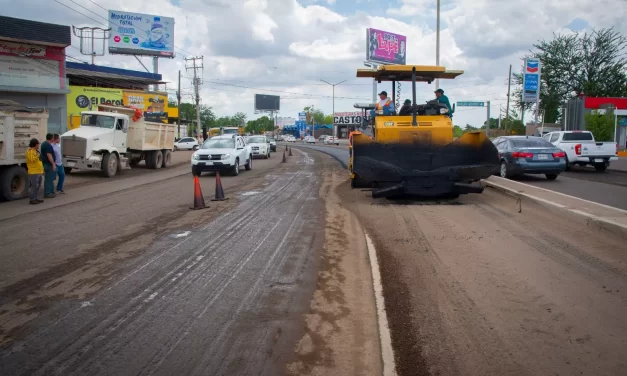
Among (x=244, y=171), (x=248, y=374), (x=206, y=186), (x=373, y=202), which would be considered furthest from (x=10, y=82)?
(x=248, y=374)

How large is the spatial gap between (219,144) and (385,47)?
1815 inches

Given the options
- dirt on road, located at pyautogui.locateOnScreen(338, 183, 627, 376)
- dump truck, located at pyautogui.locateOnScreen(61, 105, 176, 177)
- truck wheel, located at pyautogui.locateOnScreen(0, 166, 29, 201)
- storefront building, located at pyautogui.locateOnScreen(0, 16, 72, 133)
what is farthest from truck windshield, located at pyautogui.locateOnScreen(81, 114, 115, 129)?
dirt on road, located at pyautogui.locateOnScreen(338, 183, 627, 376)

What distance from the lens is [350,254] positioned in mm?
7305

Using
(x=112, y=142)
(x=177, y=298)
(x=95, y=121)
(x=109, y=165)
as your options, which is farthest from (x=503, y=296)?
(x=95, y=121)

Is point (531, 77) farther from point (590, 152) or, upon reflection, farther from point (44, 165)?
point (44, 165)

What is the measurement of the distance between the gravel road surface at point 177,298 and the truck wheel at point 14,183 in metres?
3.92

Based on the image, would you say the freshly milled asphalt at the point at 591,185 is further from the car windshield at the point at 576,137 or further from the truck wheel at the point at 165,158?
the truck wheel at the point at 165,158

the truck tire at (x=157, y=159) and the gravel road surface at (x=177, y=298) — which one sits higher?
the truck tire at (x=157, y=159)

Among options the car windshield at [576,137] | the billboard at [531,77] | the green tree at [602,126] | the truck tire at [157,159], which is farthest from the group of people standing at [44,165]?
the billboard at [531,77]

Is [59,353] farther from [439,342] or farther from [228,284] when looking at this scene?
[439,342]

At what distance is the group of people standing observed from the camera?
42.4 feet

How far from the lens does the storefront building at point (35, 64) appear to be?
28.8 m

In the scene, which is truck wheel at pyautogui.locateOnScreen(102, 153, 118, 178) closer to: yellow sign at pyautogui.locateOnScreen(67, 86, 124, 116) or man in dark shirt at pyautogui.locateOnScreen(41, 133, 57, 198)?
man in dark shirt at pyautogui.locateOnScreen(41, 133, 57, 198)

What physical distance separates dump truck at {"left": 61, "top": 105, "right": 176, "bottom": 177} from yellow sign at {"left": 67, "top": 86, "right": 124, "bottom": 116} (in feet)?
55.4
